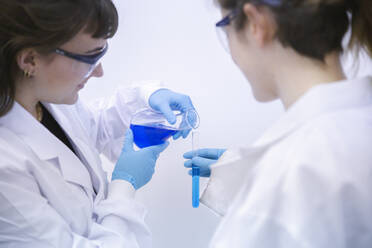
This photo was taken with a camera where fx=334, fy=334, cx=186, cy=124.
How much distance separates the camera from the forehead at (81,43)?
96 centimetres

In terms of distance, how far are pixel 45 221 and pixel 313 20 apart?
84 centimetres

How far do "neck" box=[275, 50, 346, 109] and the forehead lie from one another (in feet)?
1.86

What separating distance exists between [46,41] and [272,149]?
0.67 m

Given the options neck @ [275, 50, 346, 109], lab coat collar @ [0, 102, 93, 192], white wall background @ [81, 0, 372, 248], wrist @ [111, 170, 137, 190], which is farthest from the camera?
white wall background @ [81, 0, 372, 248]

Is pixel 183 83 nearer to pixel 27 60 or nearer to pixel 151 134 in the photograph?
pixel 151 134

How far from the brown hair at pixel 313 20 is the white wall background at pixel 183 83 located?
2.17ft

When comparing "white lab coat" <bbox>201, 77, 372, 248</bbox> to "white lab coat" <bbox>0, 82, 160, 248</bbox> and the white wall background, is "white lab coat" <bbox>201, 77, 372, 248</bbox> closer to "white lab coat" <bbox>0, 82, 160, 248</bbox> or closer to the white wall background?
"white lab coat" <bbox>0, 82, 160, 248</bbox>

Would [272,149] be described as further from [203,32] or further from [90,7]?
[203,32]

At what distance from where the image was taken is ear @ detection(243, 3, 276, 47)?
0.65 metres

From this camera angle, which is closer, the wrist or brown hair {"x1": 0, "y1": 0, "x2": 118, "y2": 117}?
brown hair {"x1": 0, "y1": 0, "x2": 118, "y2": 117}

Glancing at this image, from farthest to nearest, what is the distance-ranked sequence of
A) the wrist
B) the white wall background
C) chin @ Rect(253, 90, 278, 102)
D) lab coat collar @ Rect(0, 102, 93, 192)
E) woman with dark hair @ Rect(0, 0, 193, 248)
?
the white wall background, the wrist, lab coat collar @ Rect(0, 102, 93, 192), woman with dark hair @ Rect(0, 0, 193, 248), chin @ Rect(253, 90, 278, 102)

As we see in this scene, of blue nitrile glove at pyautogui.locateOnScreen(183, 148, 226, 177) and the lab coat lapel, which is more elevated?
the lab coat lapel

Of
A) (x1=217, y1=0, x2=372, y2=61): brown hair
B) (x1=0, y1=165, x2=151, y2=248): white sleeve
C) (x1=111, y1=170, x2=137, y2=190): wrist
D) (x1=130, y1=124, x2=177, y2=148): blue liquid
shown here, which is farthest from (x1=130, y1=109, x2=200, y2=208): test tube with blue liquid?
(x1=217, y1=0, x2=372, y2=61): brown hair

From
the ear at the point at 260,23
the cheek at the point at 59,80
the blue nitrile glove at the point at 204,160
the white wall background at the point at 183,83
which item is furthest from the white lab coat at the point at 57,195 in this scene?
the ear at the point at 260,23
